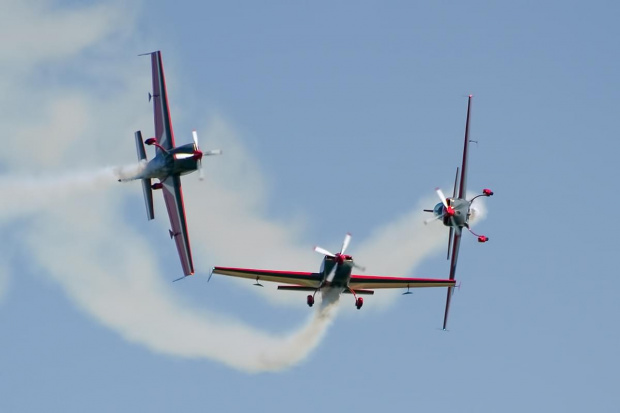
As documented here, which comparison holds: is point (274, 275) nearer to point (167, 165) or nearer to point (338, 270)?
point (338, 270)

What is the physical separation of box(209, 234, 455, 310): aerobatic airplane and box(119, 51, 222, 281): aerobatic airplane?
12.4 ft

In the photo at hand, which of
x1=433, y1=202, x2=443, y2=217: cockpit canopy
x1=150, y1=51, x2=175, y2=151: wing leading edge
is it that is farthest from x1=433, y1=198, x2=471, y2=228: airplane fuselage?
x1=150, y1=51, x2=175, y2=151: wing leading edge

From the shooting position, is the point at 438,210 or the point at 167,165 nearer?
the point at 167,165

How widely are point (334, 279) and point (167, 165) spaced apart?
13.4 metres

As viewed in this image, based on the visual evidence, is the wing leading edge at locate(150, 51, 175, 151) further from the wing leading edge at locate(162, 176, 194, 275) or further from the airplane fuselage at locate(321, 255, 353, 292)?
the airplane fuselage at locate(321, 255, 353, 292)

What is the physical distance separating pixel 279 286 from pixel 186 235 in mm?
7269

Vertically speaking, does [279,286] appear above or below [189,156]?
below

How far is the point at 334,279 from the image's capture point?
8250 cm

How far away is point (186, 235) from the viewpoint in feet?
278

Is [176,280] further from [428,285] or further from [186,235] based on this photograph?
[428,285]

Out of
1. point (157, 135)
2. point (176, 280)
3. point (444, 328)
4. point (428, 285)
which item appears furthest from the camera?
point (444, 328)

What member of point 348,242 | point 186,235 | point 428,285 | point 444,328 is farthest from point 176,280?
point 444,328

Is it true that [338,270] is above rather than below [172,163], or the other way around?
below

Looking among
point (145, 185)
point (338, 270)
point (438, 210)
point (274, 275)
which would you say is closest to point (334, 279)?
point (338, 270)
